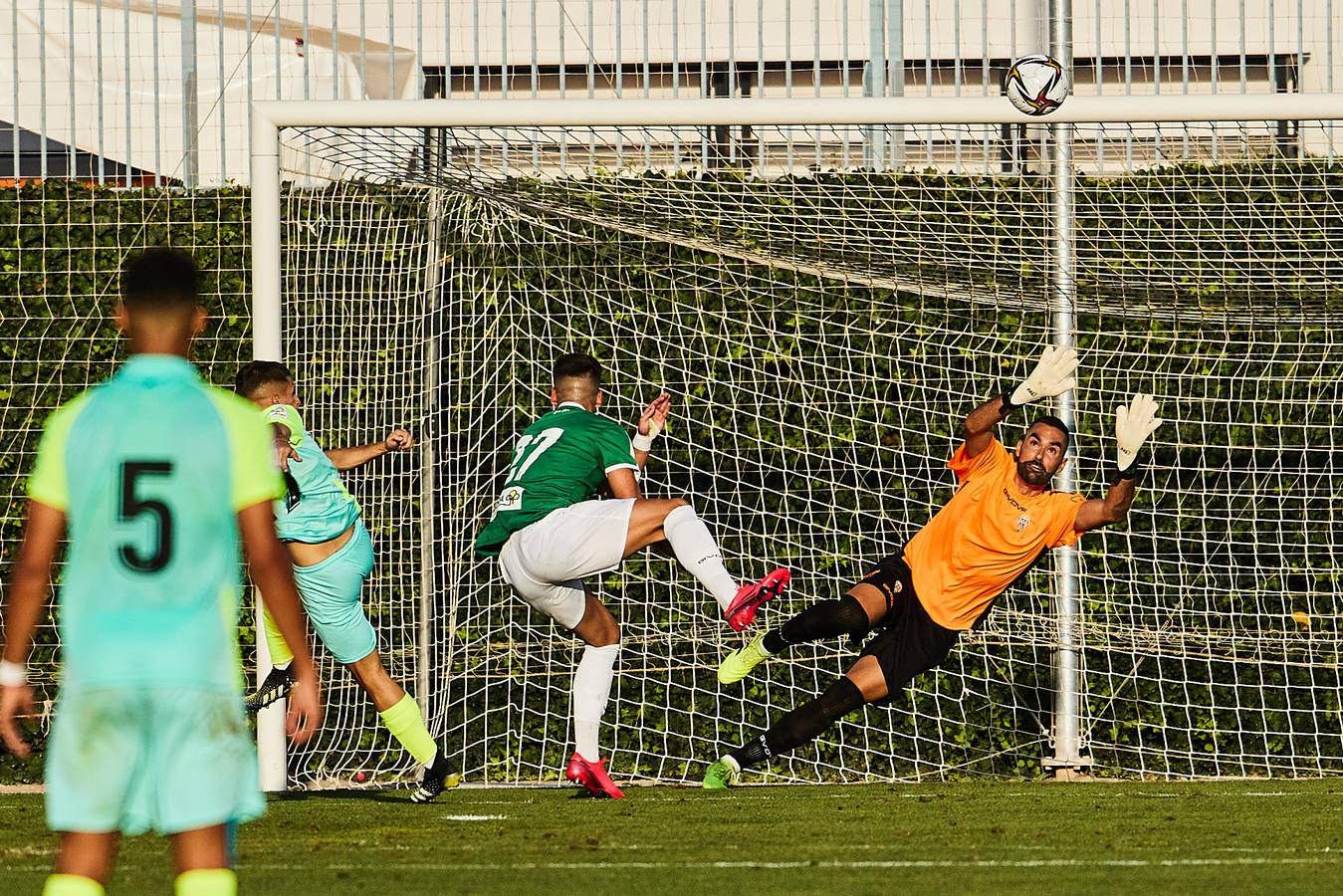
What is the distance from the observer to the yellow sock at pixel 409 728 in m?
7.02

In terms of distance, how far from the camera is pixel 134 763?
3.15 m

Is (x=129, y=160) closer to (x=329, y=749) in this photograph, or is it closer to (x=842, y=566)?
(x=329, y=749)

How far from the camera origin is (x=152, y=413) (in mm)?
3250

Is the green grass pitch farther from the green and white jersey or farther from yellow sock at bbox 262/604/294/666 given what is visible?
the green and white jersey

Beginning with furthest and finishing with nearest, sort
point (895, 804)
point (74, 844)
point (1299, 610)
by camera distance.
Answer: point (1299, 610) < point (895, 804) < point (74, 844)

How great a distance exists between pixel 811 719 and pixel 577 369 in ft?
5.77

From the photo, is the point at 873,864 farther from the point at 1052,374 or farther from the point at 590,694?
the point at 1052,374

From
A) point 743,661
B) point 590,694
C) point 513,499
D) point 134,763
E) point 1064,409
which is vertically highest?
point 1064,409

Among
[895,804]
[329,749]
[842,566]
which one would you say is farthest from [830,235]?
[329,749]

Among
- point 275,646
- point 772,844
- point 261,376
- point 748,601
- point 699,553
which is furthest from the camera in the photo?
point 275,646

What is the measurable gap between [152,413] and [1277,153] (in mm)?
6903

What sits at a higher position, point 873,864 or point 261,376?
point 261,376

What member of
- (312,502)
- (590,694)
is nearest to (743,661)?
(590,694)

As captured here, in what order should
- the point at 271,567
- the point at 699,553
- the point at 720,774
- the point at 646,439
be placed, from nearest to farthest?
1. the point at 271,567
2. the point at 699,553
3. the point at 646,439
4. the point at 720,774
